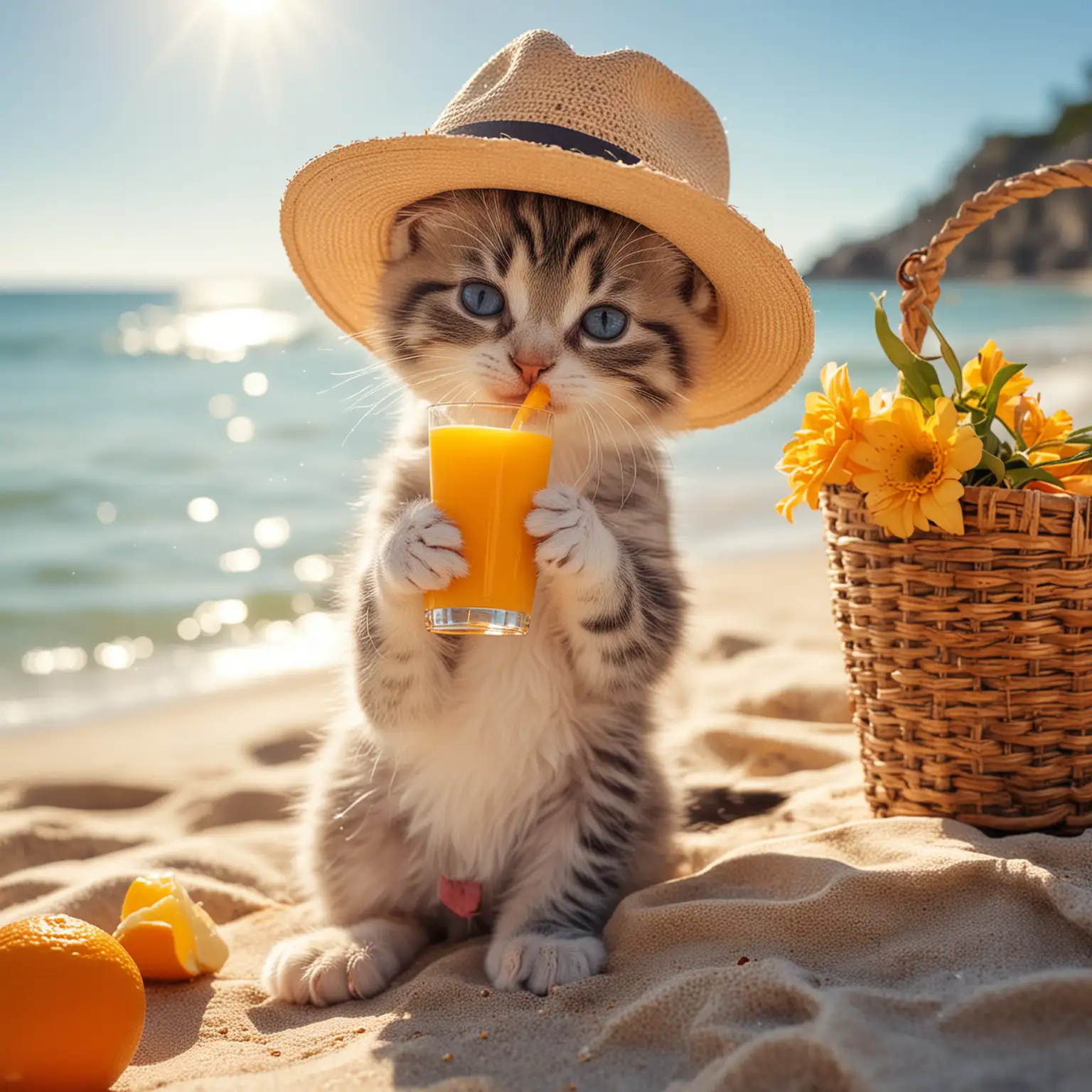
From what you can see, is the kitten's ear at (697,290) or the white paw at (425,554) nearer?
the white paw at (425,554)

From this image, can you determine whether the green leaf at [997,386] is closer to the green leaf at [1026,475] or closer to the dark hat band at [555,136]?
the green leaf at [1026,475]

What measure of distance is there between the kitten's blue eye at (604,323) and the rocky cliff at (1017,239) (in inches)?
1043

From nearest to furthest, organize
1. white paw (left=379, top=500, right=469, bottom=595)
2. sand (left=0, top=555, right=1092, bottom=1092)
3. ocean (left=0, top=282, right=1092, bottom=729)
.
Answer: sand (left=0, top=555, right=1092, bottom=1092), white paw (left=379, top=500, right=469, bottom=595), ocean (left=0, top=282, right=1092, bottom=729)

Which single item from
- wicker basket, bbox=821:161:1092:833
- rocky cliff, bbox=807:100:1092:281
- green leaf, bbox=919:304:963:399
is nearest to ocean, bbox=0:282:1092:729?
green leaf, bbox=919:304:963:399

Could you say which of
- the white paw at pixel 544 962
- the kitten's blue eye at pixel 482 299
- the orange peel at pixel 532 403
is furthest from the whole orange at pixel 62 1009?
the kitten's blue eye at pixel 482 299

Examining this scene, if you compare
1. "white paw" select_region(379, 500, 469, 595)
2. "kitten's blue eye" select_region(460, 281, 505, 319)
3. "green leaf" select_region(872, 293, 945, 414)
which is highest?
"kitten's blue eye" select_region(460, 281, 505, 319)

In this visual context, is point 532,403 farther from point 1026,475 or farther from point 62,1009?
point 62,1009

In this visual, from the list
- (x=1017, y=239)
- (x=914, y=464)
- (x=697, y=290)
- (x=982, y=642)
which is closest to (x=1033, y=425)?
(x=914, y=464)

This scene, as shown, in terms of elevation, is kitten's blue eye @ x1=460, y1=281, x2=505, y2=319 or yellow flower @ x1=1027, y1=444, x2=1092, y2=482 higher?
kitten's blue eye @ x1=460, y1=281, x2=505, y2=319

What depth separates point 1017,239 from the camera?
2870 centimetres

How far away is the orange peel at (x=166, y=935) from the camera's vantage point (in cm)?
190

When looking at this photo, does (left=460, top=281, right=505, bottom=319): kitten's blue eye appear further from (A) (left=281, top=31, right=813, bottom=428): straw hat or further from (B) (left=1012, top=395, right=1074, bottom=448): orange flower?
(B) (left=1012, top=395, right=1074, bottom=448): orange flower

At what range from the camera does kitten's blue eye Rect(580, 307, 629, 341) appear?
191 cm

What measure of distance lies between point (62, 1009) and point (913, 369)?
169 cm
